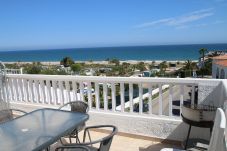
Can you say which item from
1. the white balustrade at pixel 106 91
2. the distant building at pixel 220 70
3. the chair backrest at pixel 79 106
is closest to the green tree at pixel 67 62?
the distant building at pixel 220 70

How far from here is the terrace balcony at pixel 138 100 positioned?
3.38 metres

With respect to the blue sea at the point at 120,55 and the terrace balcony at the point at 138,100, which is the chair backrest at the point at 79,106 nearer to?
the terrace balcony at the point at 138,100

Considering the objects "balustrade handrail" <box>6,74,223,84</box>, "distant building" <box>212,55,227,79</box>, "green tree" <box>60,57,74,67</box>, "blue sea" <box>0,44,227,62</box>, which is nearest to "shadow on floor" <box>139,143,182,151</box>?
"balustrade handrail" <box>6,74,223,84</box>

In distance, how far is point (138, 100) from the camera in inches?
152

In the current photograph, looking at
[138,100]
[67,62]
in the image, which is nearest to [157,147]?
[138,100]

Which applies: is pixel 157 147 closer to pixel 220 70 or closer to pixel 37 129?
pixel 37 129

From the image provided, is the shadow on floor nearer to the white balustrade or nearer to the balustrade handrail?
the white balustrade

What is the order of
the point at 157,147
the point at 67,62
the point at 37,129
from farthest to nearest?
1. the point at 67,62
2. the point at 157,147
3. the point at 37,129

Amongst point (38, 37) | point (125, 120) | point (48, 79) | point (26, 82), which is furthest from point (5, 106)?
point (38, 37)

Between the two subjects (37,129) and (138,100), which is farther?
(138,100)

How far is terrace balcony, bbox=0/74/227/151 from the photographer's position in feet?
11.1

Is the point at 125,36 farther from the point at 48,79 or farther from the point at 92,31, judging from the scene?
the point at 48,79

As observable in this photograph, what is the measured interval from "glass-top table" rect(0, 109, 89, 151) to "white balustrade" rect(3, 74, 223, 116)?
4.07ft

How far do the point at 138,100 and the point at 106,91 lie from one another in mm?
575
